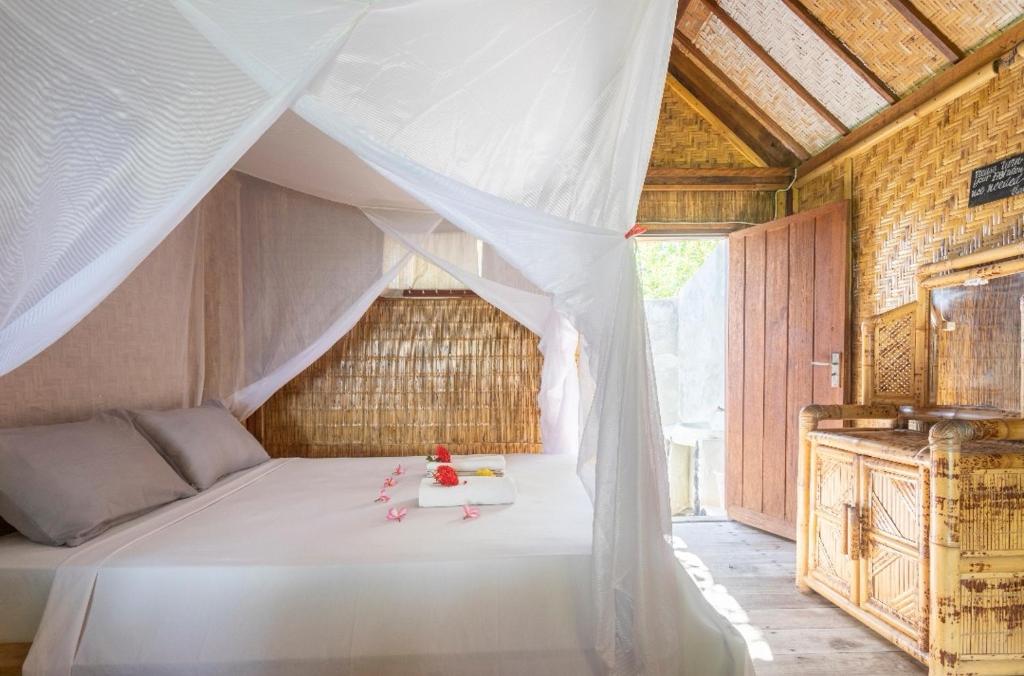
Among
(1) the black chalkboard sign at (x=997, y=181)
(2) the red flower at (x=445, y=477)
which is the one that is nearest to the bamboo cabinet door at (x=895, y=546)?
(1) the black chalkboard sign at (x=997, y=181)

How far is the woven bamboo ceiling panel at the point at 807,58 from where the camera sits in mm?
2932

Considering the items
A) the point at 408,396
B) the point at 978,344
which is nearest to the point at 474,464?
the point at 408,396

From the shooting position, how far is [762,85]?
3383 millimetres

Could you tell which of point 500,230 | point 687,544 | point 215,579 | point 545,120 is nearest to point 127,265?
point 215,579

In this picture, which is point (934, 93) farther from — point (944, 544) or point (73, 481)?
point (73, 481)

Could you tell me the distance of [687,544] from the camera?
3.33 m

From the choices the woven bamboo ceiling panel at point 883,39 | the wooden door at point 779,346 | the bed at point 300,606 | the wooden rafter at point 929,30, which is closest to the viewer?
the bed at point 300,606

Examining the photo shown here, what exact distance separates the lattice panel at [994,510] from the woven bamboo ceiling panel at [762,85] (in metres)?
2.19

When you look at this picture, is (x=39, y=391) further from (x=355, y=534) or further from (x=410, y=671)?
(x=410, y=671)

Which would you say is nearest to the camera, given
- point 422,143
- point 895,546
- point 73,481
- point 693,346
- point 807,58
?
point 422,143

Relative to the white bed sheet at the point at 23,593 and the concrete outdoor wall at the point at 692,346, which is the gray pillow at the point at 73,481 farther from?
the concrete outdoor wall at the point at 692,346

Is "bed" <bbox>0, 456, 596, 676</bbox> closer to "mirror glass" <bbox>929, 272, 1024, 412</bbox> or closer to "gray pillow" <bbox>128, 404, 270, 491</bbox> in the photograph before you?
"gray pillow" <bbox>128, 404, 270, 491</bbox>

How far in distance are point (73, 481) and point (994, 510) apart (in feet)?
9.19

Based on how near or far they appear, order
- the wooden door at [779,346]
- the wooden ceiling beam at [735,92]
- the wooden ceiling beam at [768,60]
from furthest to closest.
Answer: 1. the wooden ceiling beam at [735,92]
2. the wooden door at [779,346]
3. the wooden ceiling beam at [768,60]
